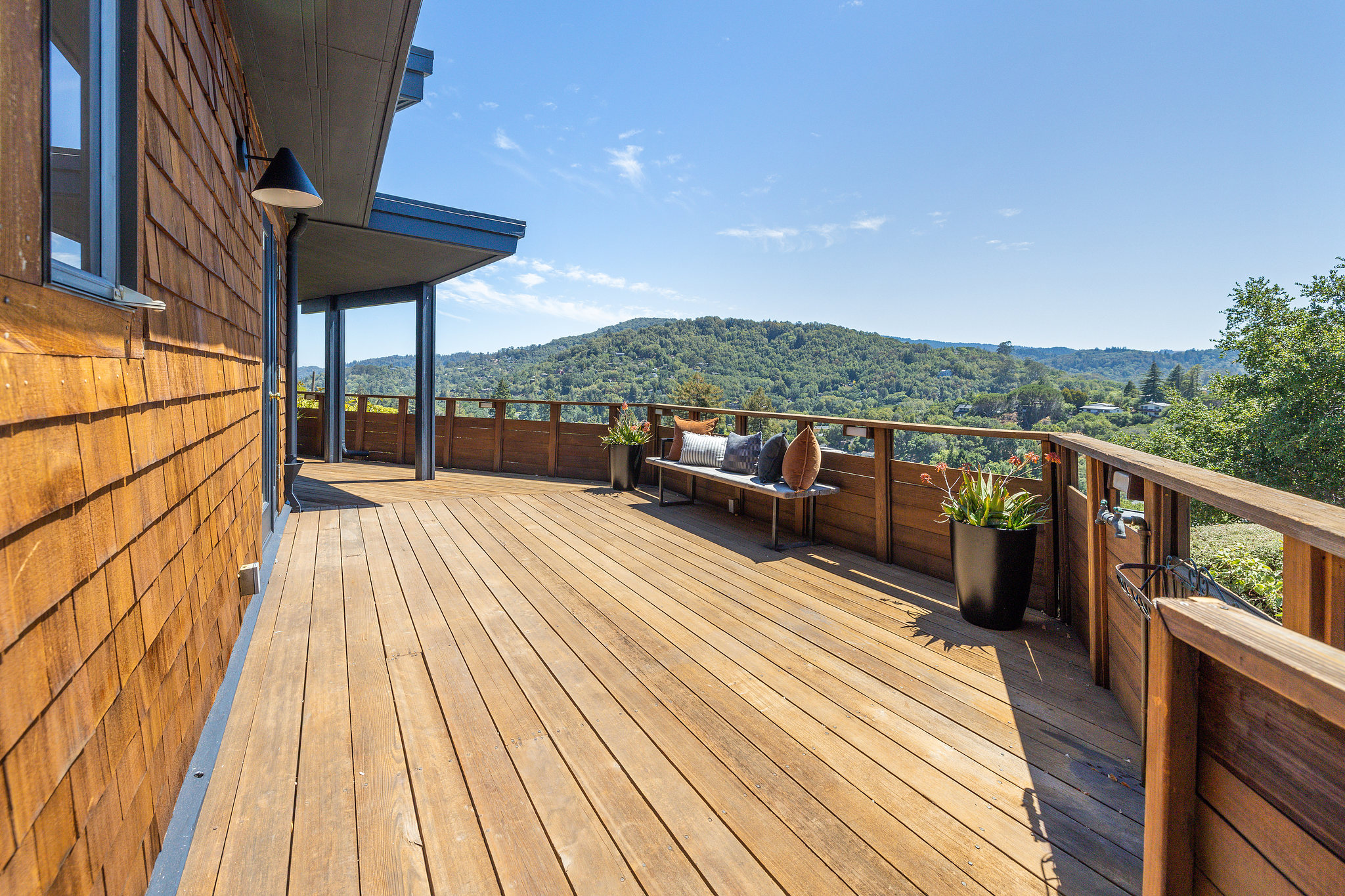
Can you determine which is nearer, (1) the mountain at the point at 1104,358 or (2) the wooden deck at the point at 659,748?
(2) the wooden deck at the point at 659,748

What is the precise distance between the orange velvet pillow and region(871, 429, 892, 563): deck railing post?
1952 millimetres

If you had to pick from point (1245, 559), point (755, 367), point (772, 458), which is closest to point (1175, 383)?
point (755, 367)

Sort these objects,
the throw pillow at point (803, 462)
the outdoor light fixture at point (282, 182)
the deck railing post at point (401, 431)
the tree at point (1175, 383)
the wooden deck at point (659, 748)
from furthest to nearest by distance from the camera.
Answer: the tree at point (1175, 383)
the deck railing post at point (401, 431)
the throw pillow at point (803, 462)
the outdoor light fixture at point (282, 182)
the wooden deck at point (659, 748)

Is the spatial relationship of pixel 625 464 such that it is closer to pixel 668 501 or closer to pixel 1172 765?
pixel 668 501

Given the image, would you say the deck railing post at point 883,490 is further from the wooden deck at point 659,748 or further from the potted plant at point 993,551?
the potted plant at point 993,551

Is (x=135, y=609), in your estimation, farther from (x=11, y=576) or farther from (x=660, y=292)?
(x=660, y=292)

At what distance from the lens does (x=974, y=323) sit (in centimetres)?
5153

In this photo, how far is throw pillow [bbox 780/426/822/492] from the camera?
12.8 ft

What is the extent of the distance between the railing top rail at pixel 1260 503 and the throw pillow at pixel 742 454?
3.13 meters

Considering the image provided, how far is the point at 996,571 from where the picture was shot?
2.62 metres

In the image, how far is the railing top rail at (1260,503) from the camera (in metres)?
0.71

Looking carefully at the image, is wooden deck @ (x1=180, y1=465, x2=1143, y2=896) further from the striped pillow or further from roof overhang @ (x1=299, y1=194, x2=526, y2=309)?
roof overhang @ (x1=299, y1=194, x2=526, y2=309)

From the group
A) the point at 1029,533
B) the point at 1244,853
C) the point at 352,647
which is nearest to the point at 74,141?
the point at 1244,853

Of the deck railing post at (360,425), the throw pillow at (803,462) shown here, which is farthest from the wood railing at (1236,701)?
the deck railing post at (360,425)
